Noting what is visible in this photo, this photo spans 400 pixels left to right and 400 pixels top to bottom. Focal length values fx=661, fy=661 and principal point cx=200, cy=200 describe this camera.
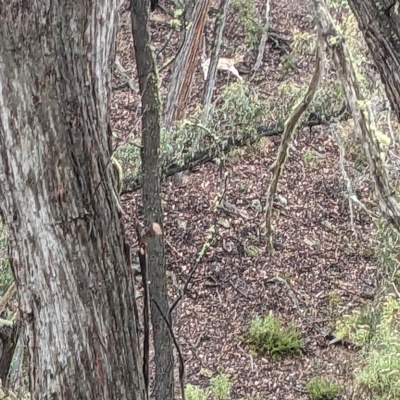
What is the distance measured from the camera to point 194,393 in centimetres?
482

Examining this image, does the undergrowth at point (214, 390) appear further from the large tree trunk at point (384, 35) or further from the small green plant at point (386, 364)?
the large tree trunk at point (384, 35)

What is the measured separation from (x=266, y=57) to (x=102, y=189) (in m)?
7.73

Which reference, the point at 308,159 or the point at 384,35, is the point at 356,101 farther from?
the point at 308,159

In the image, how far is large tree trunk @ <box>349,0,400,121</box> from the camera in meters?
1.37

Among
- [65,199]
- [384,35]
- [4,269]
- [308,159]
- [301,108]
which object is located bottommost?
[4,269]

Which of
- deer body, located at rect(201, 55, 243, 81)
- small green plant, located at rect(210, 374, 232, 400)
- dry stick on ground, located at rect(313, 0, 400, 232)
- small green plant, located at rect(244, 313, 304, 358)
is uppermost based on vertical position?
deer body, located at rect(201, 55, 243, 81)

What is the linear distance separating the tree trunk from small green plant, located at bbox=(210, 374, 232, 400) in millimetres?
2220

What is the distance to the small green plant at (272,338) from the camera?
545 centimetres

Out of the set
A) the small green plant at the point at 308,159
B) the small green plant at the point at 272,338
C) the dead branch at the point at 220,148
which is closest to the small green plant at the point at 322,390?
the small green plant at the point at 272,338

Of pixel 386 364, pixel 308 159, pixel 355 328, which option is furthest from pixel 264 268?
pixel 386 364

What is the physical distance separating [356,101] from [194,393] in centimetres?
285

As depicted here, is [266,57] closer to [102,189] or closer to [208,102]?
[208,102]

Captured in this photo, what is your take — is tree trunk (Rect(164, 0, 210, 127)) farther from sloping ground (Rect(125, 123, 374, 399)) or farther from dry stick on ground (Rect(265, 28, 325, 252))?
dry stick on ground (Rect(265, 28, 325, 252))

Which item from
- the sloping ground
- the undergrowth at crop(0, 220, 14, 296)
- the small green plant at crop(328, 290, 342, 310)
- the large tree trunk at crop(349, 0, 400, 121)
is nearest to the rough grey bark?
the undergrowth at crop(0, 220, 14, 296)
